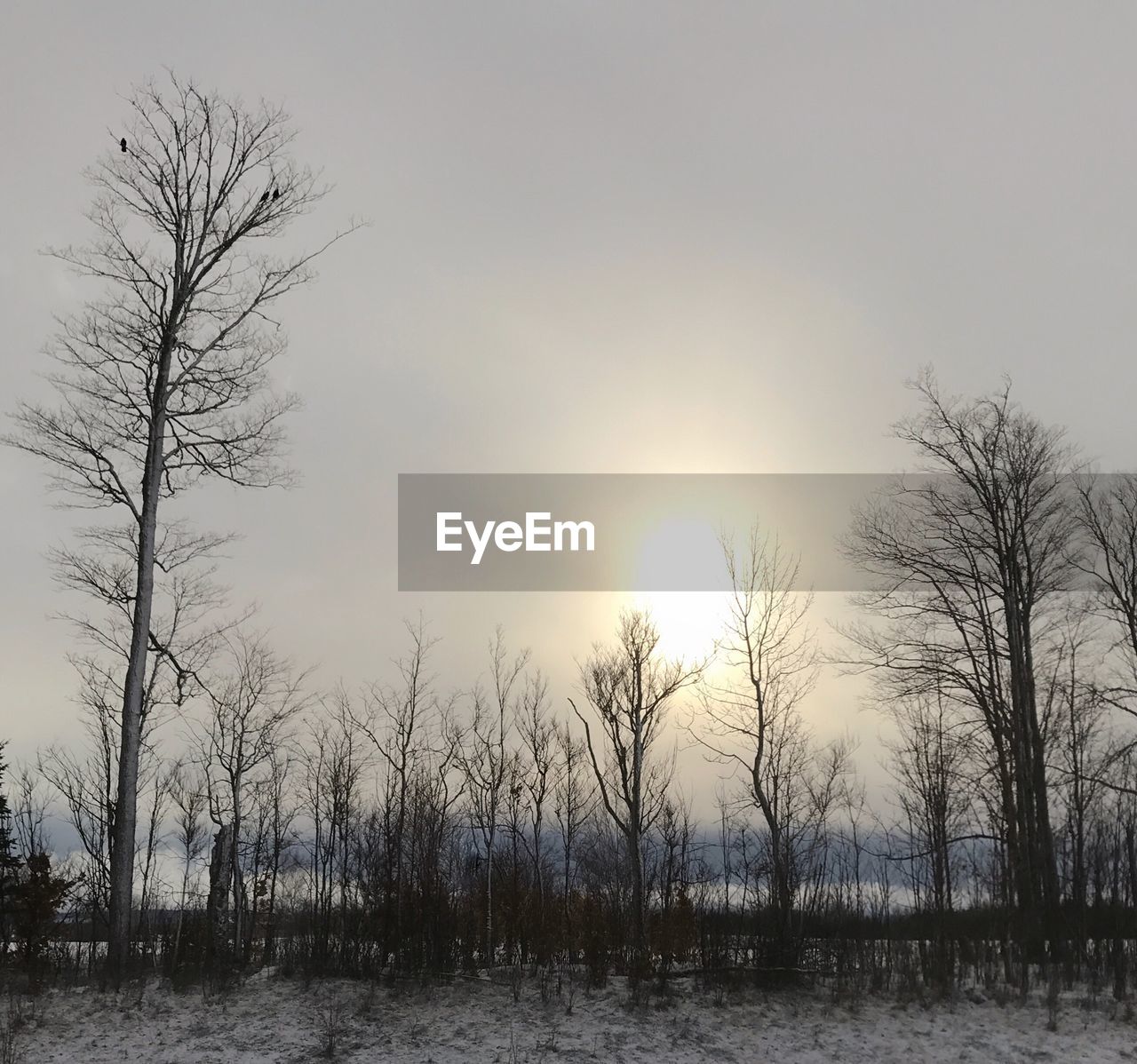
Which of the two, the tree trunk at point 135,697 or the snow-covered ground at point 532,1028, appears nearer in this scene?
the snow-covered ground at point 532,1028

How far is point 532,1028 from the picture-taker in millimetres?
14641

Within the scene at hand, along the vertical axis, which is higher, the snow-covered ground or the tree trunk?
the tree trunk

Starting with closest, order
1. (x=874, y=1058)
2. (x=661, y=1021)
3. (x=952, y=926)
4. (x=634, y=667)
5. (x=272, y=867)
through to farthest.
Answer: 1. (x=874, y=1058)
2. (x=661, y=1021)
3. (x=952, y=926)
4. (x=634, y=667)
5. (x=272, y=867)

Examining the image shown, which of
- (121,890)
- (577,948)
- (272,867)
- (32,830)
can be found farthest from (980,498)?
(32,830)

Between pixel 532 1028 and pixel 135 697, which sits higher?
pixel 135 697

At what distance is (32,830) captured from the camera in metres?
37.1

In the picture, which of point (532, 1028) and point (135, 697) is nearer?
point (532, 1028)

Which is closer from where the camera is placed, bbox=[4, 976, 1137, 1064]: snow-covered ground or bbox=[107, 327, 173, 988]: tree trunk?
bbox=[4, 976, 1137, 1064]: snow-covered ground

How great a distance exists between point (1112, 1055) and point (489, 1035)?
9559mm

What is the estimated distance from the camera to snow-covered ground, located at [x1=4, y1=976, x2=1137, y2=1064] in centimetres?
1325

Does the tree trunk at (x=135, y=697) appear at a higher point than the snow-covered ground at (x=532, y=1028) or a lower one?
higher

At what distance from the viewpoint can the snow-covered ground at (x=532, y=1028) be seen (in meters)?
13.2

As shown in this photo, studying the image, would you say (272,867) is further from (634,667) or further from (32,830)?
(634,667)

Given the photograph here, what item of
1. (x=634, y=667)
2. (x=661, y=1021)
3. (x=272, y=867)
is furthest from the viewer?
(x=272, y=867)
